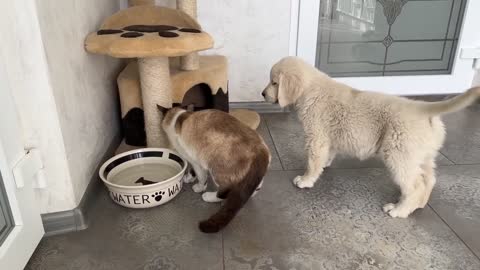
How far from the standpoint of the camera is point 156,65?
1672mm

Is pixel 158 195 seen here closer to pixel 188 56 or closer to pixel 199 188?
pixel 199 188

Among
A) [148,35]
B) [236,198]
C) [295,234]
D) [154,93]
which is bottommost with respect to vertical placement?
[295,234]

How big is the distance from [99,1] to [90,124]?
24.1 inches

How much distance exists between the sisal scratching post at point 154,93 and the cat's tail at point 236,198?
23.0 inches

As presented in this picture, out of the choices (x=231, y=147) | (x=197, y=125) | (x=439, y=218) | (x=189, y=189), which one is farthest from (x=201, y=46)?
(x=439, y=218)

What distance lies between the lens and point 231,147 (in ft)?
4.48

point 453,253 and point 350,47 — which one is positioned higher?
point 350,47

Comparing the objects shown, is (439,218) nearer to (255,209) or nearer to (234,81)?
(255,209)

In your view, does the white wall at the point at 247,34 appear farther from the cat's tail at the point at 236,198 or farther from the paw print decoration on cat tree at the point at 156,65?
the cat's tail at the point at 236,198

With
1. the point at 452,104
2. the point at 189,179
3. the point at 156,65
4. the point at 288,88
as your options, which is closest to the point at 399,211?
the point at 452,104

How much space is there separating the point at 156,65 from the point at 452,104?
115 centimetres

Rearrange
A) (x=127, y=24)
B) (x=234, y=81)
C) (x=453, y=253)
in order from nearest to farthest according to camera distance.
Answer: (x=453, y=253), (x=127, y=24), (x=234, y=81)

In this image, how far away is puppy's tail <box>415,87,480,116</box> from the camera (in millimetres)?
1121

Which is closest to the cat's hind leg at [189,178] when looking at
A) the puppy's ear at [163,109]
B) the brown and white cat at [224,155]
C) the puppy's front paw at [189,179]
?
the puppy's front paw at [189,179]
